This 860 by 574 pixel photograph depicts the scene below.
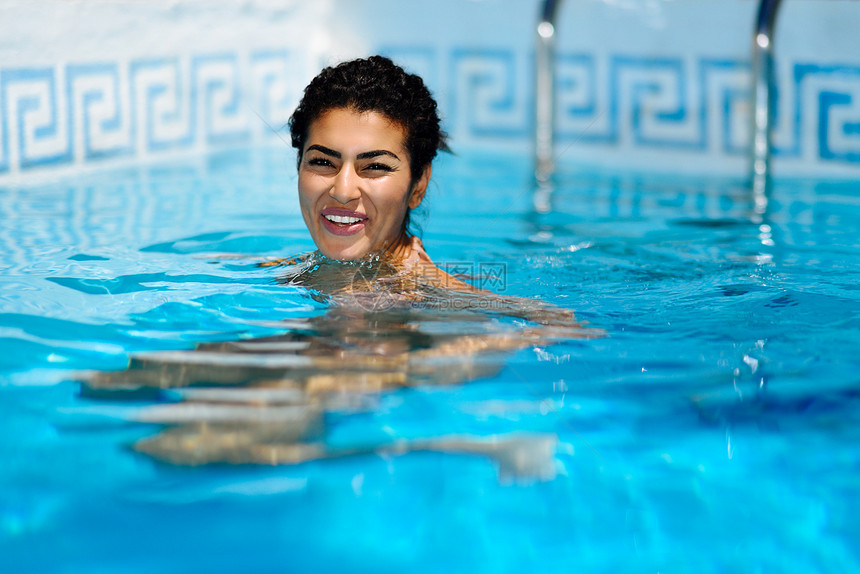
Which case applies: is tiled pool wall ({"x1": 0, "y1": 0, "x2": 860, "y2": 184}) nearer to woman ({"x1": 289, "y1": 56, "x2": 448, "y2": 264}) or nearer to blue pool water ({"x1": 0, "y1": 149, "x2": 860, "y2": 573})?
blue pool water ({"x1": 0, "y1": 149, "x2": 860, "y2": 573})

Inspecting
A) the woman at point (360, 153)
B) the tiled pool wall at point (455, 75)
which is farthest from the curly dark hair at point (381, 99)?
the tiled pool wall at point (455, 75)

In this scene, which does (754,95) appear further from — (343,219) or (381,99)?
(343,219)

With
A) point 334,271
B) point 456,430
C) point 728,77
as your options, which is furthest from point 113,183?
point 456,430

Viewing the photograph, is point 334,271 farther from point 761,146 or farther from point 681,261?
point 761,146

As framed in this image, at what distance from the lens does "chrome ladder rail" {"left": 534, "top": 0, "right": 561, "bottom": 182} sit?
5836 millimetres

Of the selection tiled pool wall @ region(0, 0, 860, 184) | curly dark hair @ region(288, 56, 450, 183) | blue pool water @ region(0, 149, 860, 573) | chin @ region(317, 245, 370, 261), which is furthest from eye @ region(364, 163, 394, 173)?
tiled pool wall @ region(0, 0, 860, 184)

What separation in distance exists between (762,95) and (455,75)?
2.31m

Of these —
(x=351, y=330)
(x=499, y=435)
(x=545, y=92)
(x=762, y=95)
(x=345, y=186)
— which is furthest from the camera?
(x=545, y=92)

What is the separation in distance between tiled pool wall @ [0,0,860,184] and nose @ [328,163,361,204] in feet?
10.2

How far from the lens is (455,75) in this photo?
6.95 m

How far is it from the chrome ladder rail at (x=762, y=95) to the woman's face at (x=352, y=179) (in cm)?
282

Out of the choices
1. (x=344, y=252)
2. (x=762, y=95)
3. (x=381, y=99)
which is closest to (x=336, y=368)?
(x=344, y=252)

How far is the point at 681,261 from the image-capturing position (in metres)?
3.88

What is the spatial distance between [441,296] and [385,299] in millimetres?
192
